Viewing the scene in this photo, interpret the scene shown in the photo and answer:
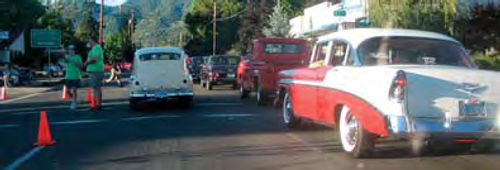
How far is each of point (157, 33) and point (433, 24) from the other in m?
121

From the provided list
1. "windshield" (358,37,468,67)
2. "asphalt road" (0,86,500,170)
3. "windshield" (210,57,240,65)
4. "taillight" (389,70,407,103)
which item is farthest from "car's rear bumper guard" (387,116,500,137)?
"windshield" (210,57,240,65)

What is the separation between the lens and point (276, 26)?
57906 mm

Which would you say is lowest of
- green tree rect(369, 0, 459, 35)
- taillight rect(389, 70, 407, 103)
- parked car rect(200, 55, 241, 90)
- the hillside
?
taillight rect(389, 70, 407, 103)

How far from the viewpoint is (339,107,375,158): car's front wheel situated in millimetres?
9164

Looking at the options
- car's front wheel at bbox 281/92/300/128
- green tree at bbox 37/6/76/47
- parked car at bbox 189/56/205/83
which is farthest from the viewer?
green tree at bbox 37/6/76/47

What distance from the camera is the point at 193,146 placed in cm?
Answer: 1088

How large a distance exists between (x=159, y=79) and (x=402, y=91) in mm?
10502

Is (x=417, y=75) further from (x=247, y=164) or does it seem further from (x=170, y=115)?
(x=170, y=115)

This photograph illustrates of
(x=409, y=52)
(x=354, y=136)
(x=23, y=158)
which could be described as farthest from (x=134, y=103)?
(x=409, y=52)

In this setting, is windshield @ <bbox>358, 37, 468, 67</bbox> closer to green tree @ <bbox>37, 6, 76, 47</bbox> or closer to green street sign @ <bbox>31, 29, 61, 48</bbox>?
green street sign @ <bbox>31, 29, 61, 48</bbox>

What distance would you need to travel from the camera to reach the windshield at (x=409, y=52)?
9828mm

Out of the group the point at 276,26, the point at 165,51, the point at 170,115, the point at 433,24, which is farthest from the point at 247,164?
the point at 276,26

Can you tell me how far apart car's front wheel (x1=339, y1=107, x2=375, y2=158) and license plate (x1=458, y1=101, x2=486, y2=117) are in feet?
3.93

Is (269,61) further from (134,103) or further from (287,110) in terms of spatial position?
(287,110)
